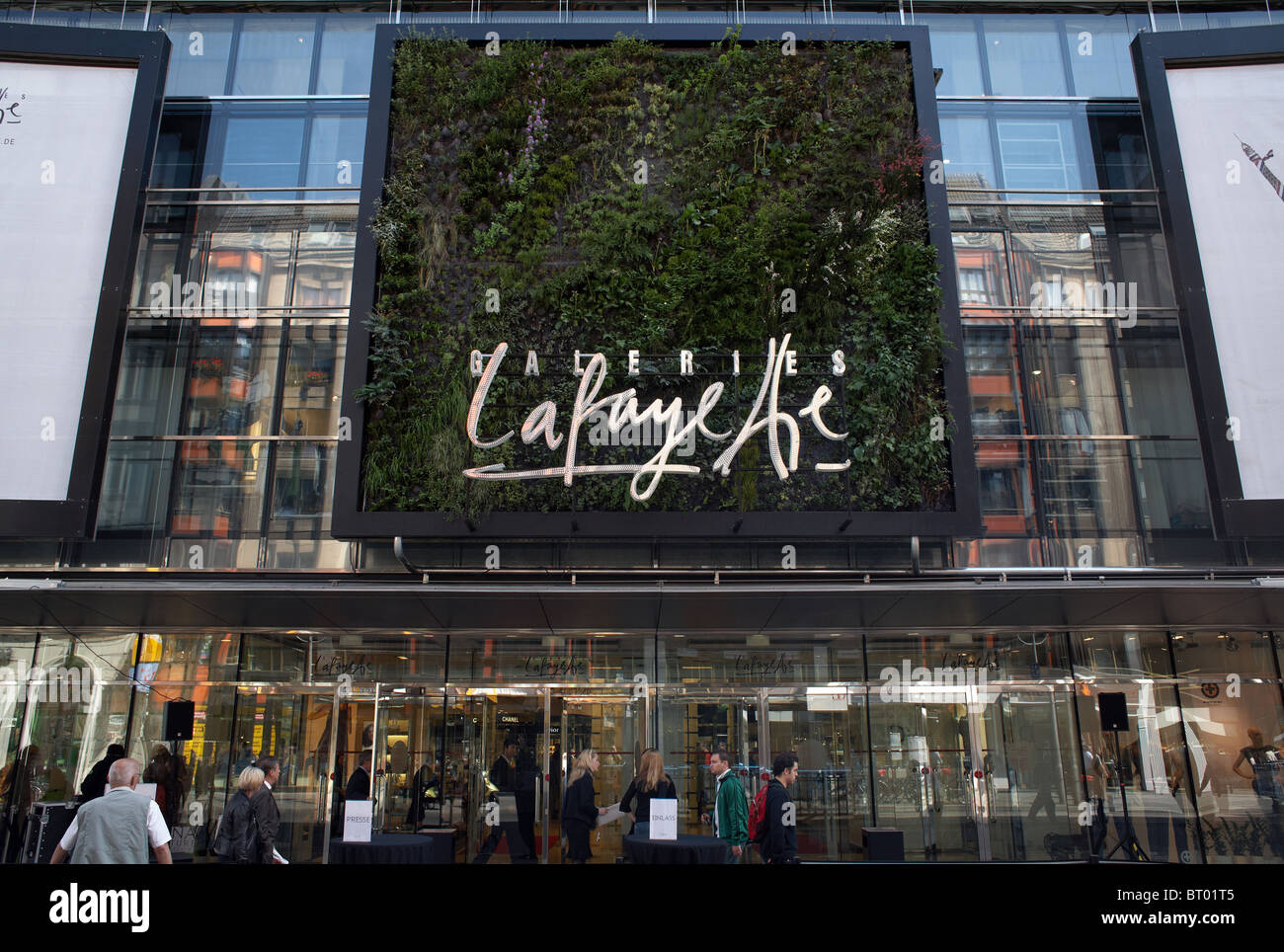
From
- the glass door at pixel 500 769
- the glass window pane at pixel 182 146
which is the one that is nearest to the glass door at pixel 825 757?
the glass door at pixel 500 769

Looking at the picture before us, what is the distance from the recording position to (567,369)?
554 inches

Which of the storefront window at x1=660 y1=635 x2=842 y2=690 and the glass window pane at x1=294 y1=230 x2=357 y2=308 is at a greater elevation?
the glass window pane at x1=294 y1=230 x2=357 y2=308

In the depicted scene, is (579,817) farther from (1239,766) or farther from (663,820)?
(1239,766)

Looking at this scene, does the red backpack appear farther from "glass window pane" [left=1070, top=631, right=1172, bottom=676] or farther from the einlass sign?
"glass window pane" [left=1070, top=631, right=1172, bottom=676]

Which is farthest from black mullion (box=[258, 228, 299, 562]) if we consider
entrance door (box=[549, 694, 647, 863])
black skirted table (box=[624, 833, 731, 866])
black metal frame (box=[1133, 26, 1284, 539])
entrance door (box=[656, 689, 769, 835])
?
black metal frame (box=[1133, 26, 1284, 539])

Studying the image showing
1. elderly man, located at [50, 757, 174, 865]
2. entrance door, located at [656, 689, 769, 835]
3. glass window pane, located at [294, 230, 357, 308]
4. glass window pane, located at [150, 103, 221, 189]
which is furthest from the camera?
glass window pane, located at [150, 103, 221, 189]

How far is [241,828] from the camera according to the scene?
8945 mm

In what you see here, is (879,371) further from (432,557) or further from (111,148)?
(111,148)

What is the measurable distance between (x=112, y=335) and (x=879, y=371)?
40.1ft

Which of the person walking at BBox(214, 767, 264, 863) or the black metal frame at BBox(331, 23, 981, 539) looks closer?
the person walking at BBox(214, 767, 264, 863)

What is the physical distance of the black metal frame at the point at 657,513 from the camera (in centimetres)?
1323

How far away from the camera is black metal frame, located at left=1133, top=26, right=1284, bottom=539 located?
1338cm

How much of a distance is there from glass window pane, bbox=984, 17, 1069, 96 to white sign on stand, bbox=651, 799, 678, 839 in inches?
567

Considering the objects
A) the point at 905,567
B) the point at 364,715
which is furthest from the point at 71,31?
the point at 905,567
